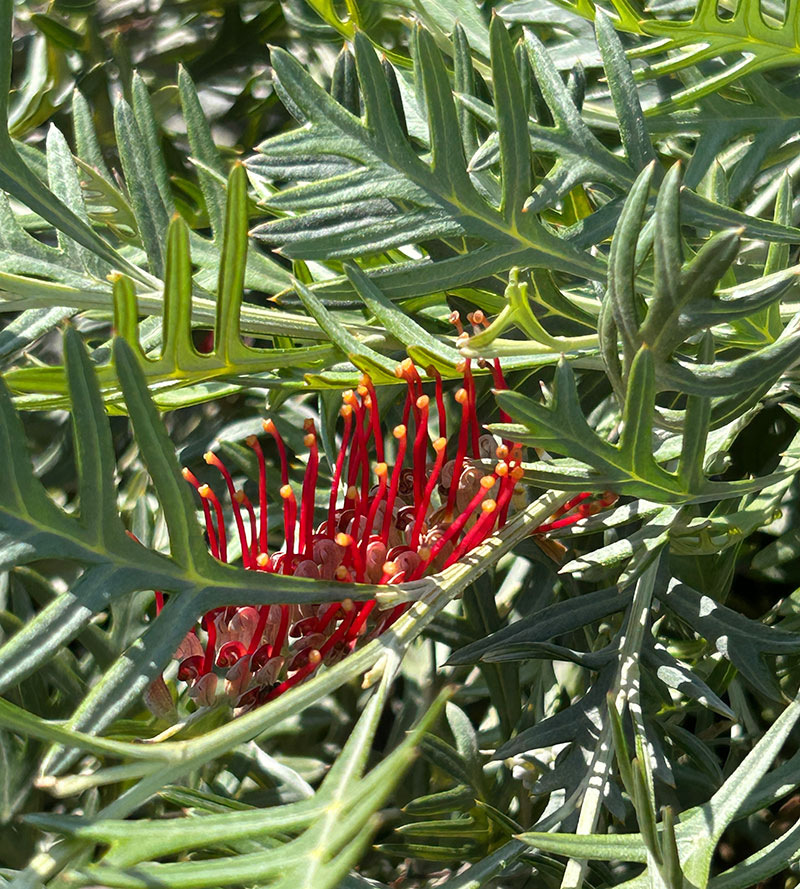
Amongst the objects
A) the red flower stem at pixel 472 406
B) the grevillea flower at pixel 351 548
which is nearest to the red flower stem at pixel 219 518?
the grevillea flower at pixel 351 548

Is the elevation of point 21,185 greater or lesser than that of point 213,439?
greater

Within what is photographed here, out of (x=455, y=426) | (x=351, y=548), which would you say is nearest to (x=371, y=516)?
(x=351, y=548)

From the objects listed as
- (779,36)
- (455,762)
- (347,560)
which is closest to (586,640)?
(455,762)

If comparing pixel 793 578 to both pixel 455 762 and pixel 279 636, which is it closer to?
pixel 455 762

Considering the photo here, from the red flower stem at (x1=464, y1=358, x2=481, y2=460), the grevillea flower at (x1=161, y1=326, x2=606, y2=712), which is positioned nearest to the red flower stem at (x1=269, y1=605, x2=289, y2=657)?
the grevillea flower at (x1=161, y1=326, x2=606, y2=712)

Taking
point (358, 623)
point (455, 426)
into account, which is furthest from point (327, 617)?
point (455, 426)

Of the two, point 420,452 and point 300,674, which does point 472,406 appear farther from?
point 300,674

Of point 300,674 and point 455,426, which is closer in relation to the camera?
point 300,674
